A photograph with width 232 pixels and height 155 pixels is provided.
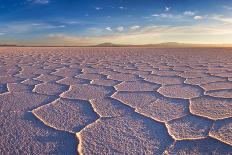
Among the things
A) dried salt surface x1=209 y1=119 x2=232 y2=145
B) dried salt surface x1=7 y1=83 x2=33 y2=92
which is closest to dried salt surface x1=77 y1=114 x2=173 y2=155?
dried salt surface x1=209 y1=119 x2=232 y2=145

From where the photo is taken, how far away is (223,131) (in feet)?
4.09

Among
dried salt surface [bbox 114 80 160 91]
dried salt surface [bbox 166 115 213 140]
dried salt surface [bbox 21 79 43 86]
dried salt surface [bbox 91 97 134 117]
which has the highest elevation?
dried salt surface [bbox 166 115 213 140]

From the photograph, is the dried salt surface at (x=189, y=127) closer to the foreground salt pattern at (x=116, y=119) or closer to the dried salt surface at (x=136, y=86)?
the foreground salt pattern at (x=116, y=119)

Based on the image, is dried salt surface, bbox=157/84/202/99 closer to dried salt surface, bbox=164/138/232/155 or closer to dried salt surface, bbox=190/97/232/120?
dried salt surface, bbox=190/97/232/120

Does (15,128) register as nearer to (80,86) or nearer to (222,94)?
(80,86)

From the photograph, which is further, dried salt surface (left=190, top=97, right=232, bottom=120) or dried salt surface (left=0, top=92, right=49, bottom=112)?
dried salt surface (left=0, top=92, right=49, bottom=112)

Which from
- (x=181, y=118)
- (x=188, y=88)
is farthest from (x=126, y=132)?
(x=188, y=88)

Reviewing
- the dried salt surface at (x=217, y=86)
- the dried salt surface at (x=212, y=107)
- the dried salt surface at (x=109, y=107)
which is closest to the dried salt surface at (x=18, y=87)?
the dried salt surface at (x=109, y=107)

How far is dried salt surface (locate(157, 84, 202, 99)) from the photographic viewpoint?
1.95 m

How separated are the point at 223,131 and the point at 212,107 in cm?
39

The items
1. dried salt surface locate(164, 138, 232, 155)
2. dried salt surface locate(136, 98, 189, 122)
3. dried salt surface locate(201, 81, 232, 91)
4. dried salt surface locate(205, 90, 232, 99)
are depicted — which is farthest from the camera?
dried salt surface locate(201, 81, 232, 91)

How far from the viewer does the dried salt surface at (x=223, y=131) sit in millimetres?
1171

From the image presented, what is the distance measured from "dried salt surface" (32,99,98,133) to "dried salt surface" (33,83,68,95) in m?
0.28

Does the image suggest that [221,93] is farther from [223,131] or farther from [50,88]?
[50,88]
